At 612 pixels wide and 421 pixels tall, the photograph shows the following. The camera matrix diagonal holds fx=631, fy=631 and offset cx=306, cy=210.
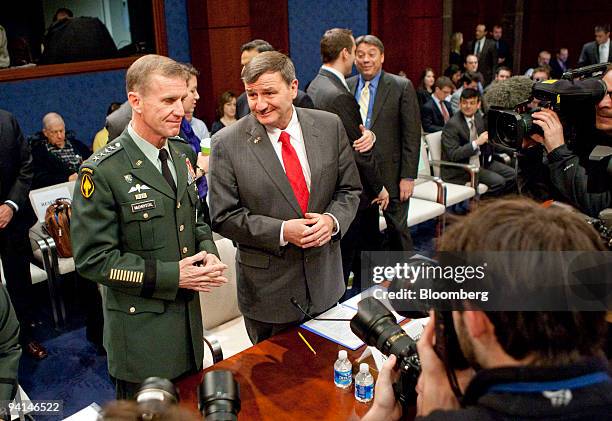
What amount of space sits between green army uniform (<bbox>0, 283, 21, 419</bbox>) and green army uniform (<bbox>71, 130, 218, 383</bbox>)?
10.2 inches

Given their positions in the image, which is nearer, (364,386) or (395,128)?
(364,386)

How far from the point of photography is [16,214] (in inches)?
140

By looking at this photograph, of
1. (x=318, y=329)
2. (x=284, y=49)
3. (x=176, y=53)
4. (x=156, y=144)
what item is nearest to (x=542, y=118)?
(x=318, y=329)

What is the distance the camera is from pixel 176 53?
588cm

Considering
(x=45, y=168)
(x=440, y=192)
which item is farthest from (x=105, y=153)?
(x=440, y=192)

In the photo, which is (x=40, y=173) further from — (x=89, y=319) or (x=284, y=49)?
(x=284, y=49)

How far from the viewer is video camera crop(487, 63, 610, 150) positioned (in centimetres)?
221

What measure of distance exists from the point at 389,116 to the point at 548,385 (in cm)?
318

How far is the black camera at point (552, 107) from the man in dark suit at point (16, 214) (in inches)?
100

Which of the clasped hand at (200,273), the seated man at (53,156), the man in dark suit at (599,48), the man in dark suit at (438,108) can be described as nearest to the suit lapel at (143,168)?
the clasped hand at (200,273)

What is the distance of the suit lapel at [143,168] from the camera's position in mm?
1998

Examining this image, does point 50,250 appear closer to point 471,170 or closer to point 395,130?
point 395,130

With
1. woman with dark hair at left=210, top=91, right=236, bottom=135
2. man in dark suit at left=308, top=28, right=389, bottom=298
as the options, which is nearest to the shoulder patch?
man in dark suit at left=308, top=28, right=389, bottom=298

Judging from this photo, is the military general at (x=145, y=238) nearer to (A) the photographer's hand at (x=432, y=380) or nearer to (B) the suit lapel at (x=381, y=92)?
(A) the photographer's hand at (x=432, y=380)
